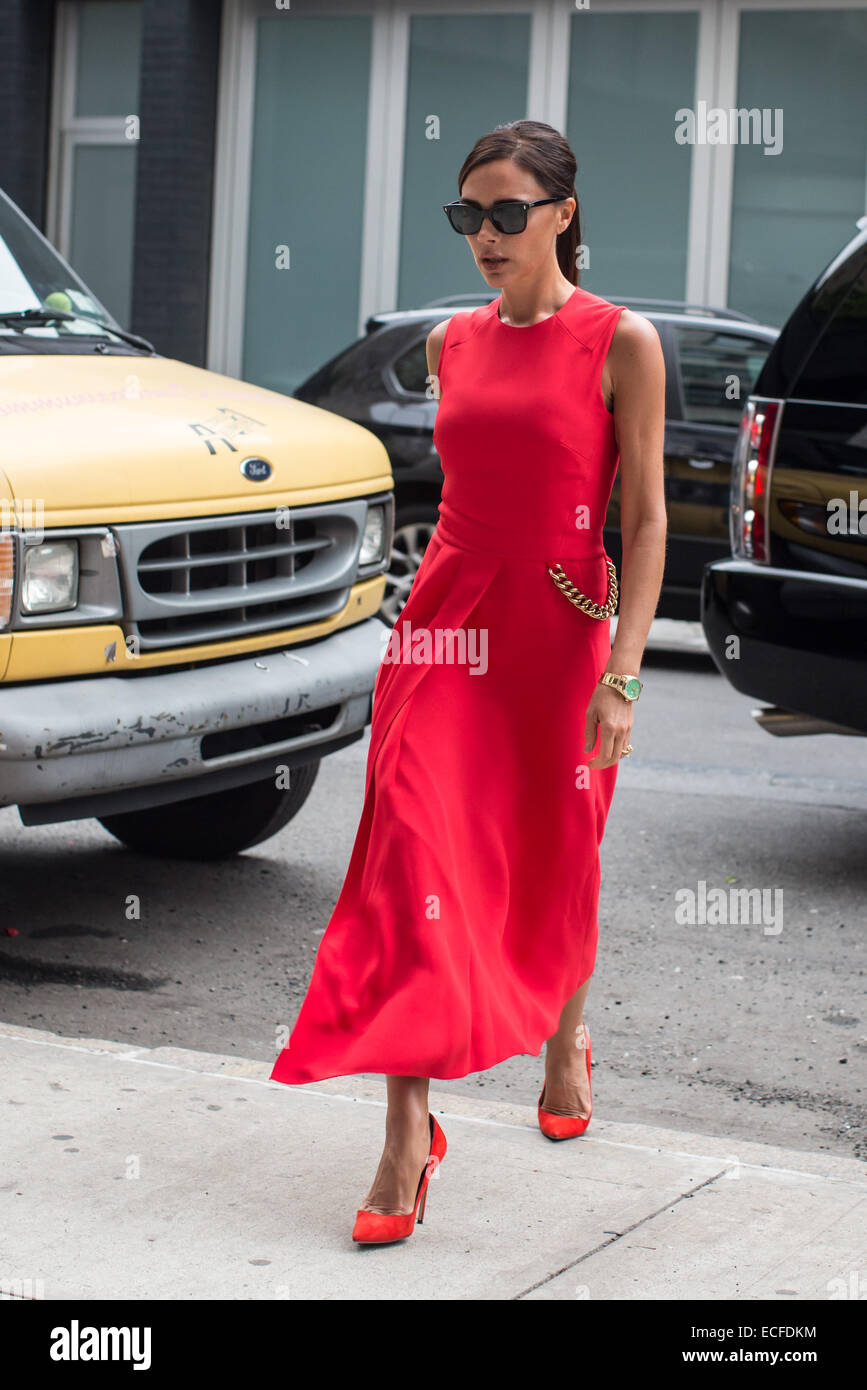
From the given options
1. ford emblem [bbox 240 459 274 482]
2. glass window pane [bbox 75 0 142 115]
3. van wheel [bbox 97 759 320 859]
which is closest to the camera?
ford emblem [bbox 240 459 274 482]

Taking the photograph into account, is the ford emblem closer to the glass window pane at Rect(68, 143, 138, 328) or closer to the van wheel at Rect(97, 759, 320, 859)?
the van wheel at Rect(97, 759, 320, 859)

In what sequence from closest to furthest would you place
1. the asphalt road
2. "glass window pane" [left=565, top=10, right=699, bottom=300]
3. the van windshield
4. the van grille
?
the asphalt road < the van grille < the van windshield < "glass window pane" [left=565, top=10, right=699, bottom=300]

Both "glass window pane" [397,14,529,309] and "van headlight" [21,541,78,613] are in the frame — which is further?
"glass window pane" [397,14,529,309]

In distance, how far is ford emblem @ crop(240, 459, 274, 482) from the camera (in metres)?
4.88

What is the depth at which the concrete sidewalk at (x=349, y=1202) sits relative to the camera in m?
2.93

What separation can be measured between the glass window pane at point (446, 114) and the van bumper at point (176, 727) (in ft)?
35.5

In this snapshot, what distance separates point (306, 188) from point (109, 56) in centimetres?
222

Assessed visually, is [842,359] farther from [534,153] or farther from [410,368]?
[410,368]

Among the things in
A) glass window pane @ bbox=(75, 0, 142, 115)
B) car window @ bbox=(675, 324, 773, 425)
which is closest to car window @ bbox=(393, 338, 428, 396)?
car window @ bbox=(675, 324, 773, 425)

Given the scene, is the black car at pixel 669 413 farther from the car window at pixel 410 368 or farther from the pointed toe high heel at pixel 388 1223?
the pointed toe high heel at pixel 388 1223

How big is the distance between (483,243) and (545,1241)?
169 cm

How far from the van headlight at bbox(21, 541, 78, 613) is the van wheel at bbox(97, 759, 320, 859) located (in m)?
1.40

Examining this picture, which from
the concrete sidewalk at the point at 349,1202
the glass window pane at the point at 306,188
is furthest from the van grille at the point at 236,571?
the glass window pane at the point at 306,188

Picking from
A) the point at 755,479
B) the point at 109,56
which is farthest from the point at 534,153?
the point at 109,56
